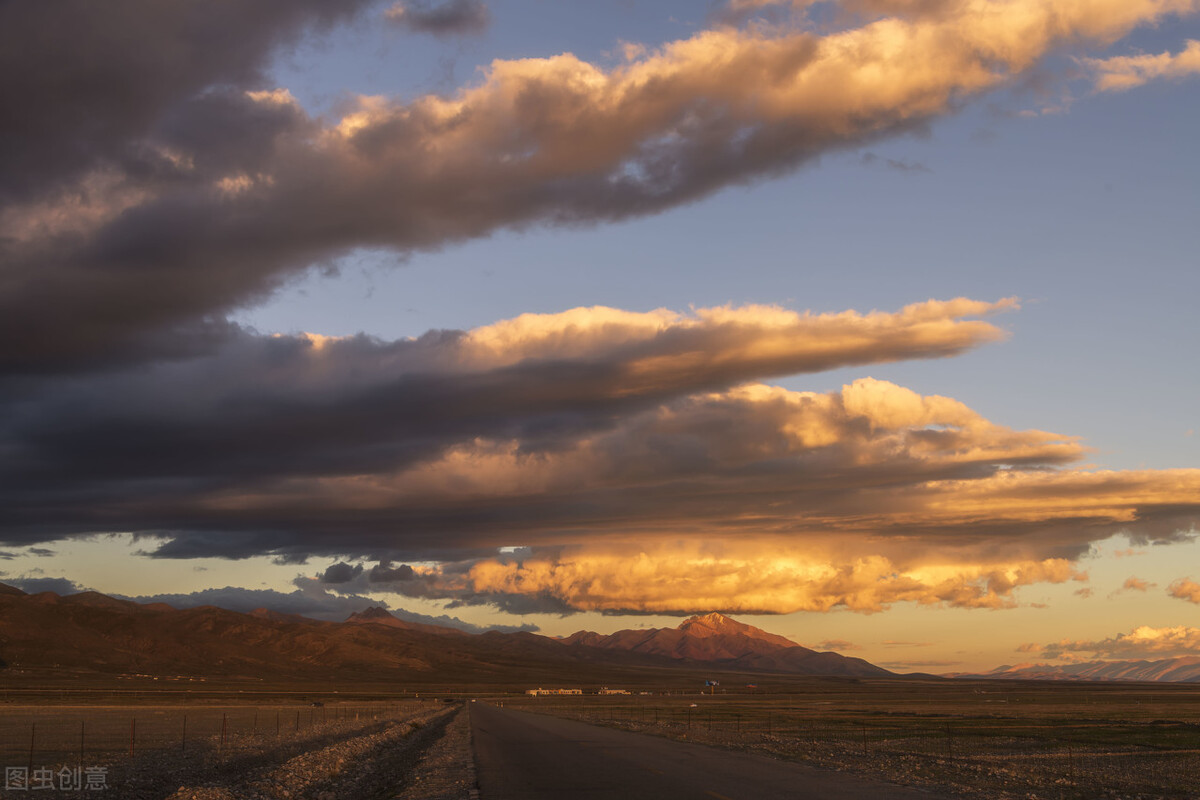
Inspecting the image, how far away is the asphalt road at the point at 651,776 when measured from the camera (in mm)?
25578

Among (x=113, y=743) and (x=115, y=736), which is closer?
(x=113, y=743)

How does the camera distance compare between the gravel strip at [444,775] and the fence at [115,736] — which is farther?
the fence at [115,736]

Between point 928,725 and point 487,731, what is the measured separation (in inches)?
1977

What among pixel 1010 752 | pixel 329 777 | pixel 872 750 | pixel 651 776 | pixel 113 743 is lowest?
pixel 1010 752

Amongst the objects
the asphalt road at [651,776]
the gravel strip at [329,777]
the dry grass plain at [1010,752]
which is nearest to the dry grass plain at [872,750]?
the dry grass plain at [1010,752]

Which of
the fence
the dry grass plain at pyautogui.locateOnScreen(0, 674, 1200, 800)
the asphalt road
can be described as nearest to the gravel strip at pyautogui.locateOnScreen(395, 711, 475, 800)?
the asphalt road

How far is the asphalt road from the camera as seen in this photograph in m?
25.6

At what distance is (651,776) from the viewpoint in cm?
2967

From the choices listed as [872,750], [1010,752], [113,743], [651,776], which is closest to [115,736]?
[113,743]

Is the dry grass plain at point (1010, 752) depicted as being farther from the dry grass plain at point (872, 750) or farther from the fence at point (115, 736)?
the fence at point (115, 736)

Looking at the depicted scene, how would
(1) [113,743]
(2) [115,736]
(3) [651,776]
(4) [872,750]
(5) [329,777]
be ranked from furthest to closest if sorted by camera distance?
(2) [115,736]
(1) [113,743]
(4) [872,750]
(5) [329,777]
(3) [651,776]

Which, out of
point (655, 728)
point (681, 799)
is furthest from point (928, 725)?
point (681, 799)

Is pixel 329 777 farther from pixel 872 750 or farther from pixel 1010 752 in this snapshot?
pixel 1010 752

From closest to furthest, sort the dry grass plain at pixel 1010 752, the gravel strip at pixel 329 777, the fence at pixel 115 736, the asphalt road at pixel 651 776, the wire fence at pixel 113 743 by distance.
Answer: the asphalt road at pixel 651 776, the gravel strip at pixel 329 777, the dry grass plain at pixel 1010 752, the wire fence at pixel 113 743, the fence at pixel 115 736
